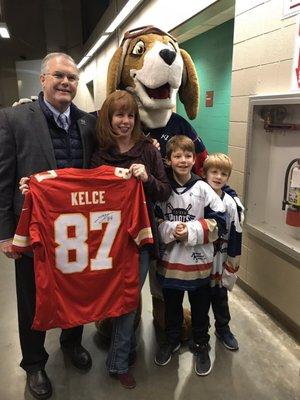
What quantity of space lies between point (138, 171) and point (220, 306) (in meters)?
1.04

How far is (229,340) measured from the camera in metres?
2.05

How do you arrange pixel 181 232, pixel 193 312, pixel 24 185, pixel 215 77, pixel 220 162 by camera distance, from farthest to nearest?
1. pixel 215 77
2. pixel 193 312
3. pixel 220 162
4. pixel 181 232
5. pixel 24 185

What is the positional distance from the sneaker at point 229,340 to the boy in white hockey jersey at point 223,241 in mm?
205

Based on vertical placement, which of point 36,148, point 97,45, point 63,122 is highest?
point 97,45

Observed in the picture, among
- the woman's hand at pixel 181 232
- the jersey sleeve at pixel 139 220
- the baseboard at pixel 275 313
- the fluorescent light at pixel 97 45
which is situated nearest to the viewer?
the jersey sleeve at pixel 139 220

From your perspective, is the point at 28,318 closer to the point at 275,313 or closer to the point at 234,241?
the point at 234,241

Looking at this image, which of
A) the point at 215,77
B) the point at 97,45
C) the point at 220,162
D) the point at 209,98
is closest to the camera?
the point at 220,162

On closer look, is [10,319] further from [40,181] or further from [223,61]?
[223,61]

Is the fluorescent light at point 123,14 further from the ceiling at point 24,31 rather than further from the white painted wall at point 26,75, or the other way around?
the white painted wall at point 26,75

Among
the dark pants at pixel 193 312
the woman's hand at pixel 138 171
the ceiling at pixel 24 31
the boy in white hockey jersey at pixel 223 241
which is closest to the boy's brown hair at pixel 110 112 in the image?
the woman's hand at pixel 138 171

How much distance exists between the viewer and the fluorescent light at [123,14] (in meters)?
4.48

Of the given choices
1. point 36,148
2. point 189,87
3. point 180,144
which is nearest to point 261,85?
point 189,87

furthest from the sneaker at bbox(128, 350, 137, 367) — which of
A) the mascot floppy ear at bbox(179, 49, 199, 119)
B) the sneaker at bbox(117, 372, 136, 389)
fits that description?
the mascot floppy ear at bbox(179, 49, 199, 119)

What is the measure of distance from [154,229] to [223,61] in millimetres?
2939
